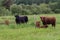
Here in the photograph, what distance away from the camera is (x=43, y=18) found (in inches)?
707

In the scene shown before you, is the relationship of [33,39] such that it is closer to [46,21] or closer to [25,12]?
[46,21]

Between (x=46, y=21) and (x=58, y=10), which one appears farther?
(x=58, y=10)

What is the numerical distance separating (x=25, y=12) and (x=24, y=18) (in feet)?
118

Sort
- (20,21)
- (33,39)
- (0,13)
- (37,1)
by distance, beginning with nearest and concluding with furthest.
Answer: (33,39) < (20,21) < (0,13) < (37,1)

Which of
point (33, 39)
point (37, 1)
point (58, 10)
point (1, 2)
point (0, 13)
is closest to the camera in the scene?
point (33, 39)

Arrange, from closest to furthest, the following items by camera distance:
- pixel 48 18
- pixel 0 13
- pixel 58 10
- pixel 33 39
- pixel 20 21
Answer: pixel 33 39 < pixel 48 18 < pixel 20 21 < pixel 0 13 < pixel 58 10

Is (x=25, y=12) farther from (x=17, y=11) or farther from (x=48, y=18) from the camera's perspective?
(x=48, y=18)

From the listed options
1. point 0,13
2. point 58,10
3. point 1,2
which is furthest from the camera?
point 58,10

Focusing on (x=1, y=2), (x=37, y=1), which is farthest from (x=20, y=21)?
(x=37, y=1)

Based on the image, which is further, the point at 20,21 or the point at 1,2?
the point at 1,2

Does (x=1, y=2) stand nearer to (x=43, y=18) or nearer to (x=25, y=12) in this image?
(x=25, y=12)

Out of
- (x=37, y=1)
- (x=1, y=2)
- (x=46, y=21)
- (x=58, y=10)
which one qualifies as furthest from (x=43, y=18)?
(x=37, y=1)

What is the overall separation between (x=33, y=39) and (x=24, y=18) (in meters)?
12.6

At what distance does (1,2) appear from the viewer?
67.1 meters
